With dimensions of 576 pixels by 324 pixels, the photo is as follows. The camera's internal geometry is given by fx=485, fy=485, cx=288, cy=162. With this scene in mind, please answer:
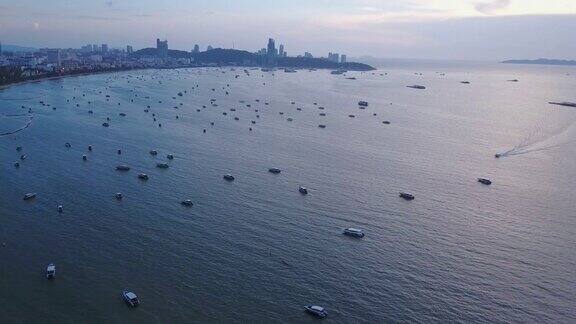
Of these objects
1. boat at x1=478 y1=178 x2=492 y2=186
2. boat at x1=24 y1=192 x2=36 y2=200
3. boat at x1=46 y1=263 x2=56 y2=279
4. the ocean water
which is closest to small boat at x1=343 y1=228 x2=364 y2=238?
the ocean water

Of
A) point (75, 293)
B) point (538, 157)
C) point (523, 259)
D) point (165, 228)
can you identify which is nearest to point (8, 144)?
point (165, 228)

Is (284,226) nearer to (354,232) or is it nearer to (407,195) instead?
(354,232)

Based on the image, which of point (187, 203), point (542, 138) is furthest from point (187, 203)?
point (542, 138)

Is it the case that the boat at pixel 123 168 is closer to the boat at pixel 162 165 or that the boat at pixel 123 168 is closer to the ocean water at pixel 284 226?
the ocean water at pixel 284 226

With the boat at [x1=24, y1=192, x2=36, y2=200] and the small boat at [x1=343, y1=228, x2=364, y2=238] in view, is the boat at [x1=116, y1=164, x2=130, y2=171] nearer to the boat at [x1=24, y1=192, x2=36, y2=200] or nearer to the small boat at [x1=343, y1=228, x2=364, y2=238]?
the boat at [x1=24, y1=192, x2=36, y2=200]

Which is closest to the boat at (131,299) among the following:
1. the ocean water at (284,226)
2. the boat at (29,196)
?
the ocean water at (284,226)
